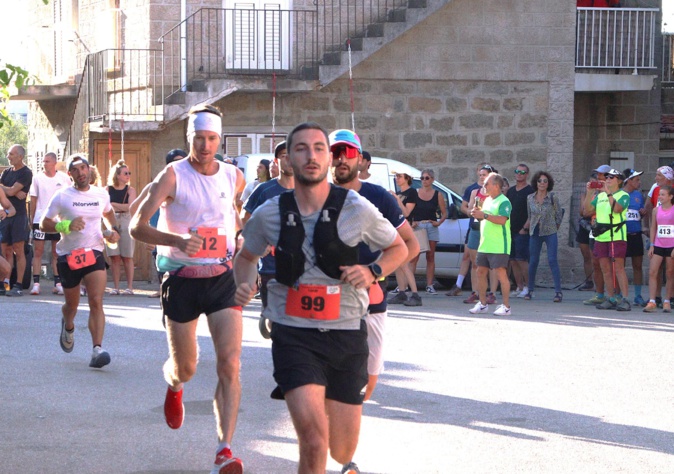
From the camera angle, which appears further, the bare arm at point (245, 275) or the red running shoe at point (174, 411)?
the red running shoe at point (174, 411)

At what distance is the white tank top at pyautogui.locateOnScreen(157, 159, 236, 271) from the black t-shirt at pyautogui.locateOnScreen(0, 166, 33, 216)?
10.1 meters

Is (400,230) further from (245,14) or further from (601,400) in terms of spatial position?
(245,14)

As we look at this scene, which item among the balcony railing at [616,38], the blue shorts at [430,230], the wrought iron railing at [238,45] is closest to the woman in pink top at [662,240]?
the blue shorts at [430,230]

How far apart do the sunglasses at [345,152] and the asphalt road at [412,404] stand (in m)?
1.76

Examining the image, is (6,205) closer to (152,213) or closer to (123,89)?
(123,89)

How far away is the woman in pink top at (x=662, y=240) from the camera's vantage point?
591 inches

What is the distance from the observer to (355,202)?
5332mm

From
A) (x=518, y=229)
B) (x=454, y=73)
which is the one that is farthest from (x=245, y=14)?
(x=518, y=229)

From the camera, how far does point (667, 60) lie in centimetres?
2514

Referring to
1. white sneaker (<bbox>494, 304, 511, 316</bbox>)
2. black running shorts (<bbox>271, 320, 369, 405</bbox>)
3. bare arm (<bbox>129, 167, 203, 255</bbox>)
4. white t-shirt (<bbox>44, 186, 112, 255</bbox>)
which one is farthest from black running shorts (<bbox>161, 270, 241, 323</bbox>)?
white sneaker (<bbox>494, 304, 511, 316</bbox>)

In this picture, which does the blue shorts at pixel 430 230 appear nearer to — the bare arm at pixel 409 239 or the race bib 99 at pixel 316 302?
the bare arm at pixel 409 239

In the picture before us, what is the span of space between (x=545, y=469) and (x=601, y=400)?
232 cm

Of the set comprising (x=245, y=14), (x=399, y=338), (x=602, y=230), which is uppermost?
(x=245, y=14)

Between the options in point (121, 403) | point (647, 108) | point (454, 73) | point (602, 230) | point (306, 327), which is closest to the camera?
point (306, 327)
